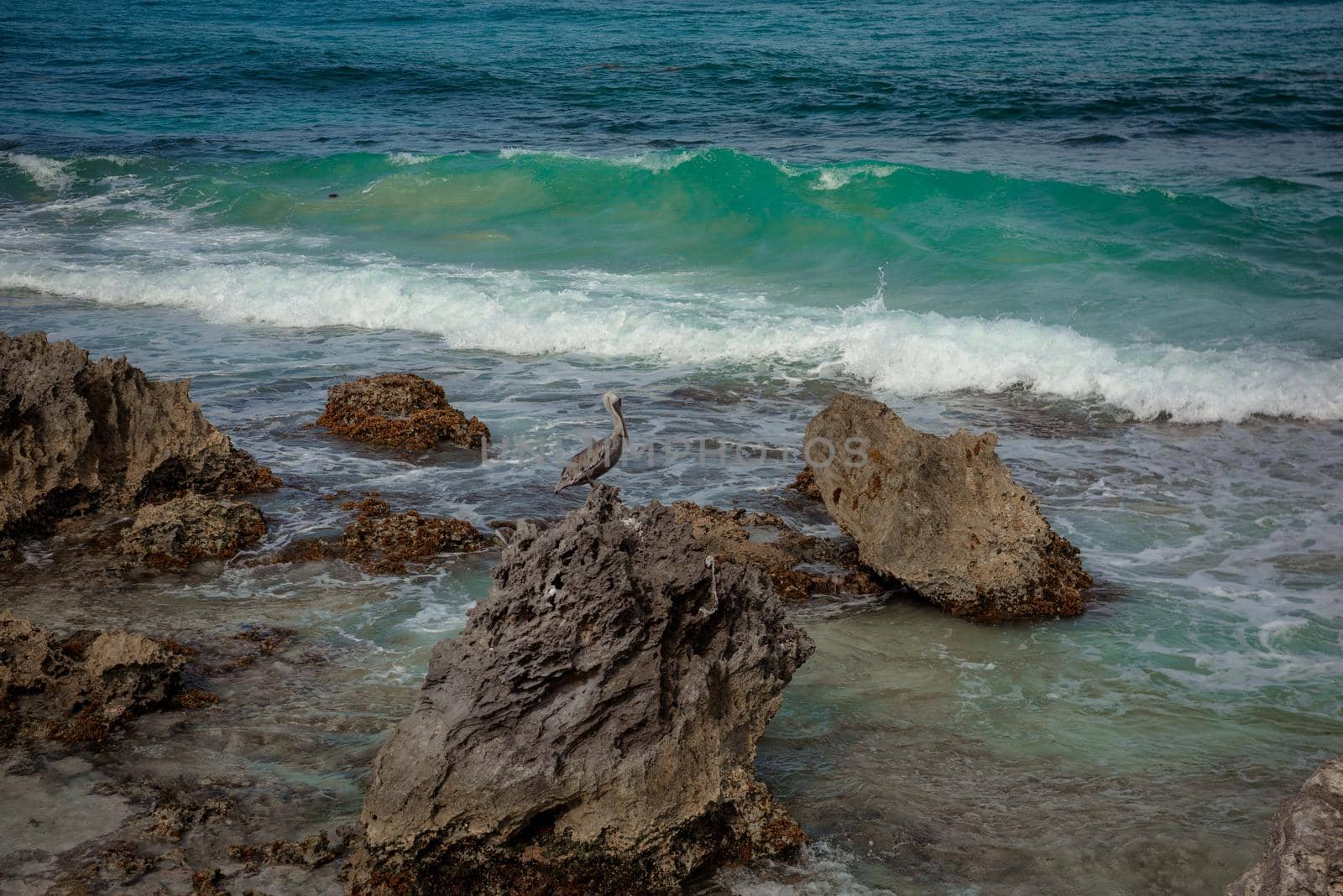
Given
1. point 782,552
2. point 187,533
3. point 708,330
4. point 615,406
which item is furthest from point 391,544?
point 708,330

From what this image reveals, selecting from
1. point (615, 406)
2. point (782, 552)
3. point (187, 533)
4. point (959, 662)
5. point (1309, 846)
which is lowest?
point (959, 662)

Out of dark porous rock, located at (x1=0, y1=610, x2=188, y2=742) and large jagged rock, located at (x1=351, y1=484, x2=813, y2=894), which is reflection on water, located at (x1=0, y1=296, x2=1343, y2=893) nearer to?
dark porous rock, located at (x1=0, y1=610, x2=188, y2=742)

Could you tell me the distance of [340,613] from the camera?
22.0 feet

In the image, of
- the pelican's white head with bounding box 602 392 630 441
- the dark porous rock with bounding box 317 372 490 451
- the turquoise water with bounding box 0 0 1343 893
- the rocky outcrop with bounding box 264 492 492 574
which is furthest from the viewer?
the dark porous rock with bounding box 317 372 490 451

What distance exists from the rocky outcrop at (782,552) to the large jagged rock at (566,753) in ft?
8.18

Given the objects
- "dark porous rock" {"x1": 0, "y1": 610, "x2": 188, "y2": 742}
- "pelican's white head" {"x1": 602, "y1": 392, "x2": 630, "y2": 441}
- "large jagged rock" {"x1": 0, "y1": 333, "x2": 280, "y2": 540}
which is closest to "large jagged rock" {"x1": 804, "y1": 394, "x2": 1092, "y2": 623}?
Answer: "pelican's white head" {"x1": 602, "y1": 392, "x2": 630, "y2": 441}

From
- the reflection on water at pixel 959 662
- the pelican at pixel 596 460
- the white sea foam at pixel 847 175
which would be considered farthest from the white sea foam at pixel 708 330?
the pelican at pixel 596 460

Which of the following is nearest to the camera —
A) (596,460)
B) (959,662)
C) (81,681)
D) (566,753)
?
(566,753)

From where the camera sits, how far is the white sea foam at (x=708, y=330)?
11.6m

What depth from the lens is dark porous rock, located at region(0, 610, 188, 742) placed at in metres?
5.35

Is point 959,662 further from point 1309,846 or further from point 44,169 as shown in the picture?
point 44,169

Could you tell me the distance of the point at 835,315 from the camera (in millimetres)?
14719

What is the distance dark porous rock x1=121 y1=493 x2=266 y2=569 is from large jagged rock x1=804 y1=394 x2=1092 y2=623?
374 cm

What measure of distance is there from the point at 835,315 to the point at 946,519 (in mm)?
7922
